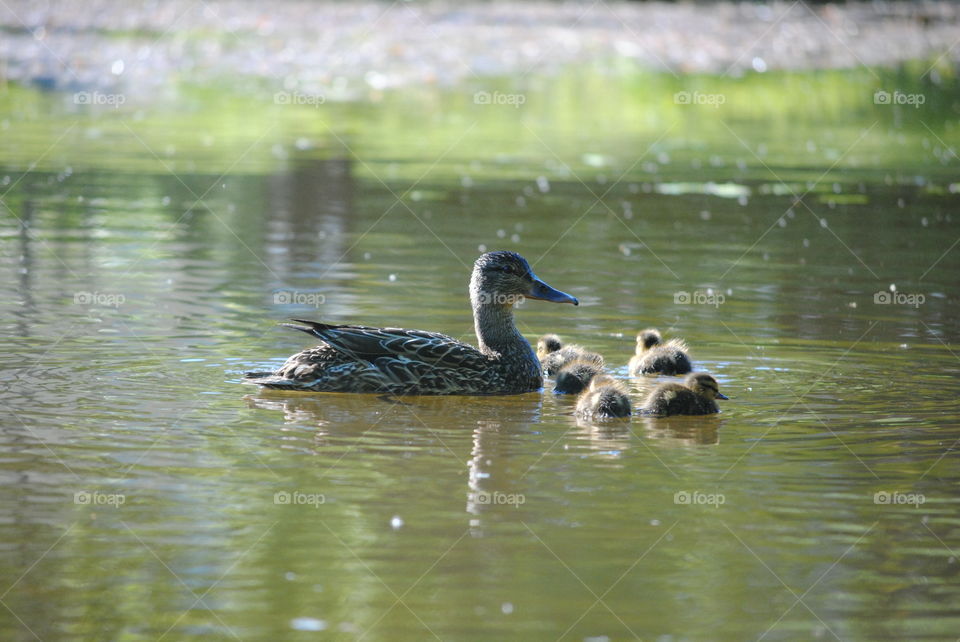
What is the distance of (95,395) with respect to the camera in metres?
8.55

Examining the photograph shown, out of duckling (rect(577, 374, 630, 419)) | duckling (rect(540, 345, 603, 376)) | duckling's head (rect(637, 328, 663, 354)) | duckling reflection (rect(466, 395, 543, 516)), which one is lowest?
duckling reflection (rect(466, 395, 543, 516))

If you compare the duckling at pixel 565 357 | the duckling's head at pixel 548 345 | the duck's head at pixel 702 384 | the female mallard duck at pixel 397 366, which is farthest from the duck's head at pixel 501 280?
the duck's head at pixel 702 384

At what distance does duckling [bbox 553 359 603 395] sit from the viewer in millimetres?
9188

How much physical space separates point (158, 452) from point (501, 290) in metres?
2.98

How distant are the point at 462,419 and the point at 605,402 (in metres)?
0.79

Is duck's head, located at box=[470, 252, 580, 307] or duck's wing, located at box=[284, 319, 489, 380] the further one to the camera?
duck's head, located at box=[470, 252, 580, 307]

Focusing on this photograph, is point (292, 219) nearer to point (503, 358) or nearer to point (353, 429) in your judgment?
point (503, 358)

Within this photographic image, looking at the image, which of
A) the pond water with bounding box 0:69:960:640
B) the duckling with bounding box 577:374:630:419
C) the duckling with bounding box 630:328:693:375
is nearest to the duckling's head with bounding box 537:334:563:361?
the pond water with bounding box 0:69:960:640

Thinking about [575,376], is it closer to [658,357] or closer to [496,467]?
[658,357]

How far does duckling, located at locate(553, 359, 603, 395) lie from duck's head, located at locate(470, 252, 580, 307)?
22.1 inches

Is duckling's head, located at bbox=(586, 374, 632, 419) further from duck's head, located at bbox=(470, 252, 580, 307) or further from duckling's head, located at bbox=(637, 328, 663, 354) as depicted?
duckling's head, located at bbox=(637, 328, 663, 354)

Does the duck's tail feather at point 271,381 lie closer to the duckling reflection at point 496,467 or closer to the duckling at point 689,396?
the duckling reflection at point 496,467

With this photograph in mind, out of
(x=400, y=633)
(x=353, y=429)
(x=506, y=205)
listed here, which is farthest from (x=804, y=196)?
(x=400, y=633)

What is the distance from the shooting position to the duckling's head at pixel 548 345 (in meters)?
10.2
